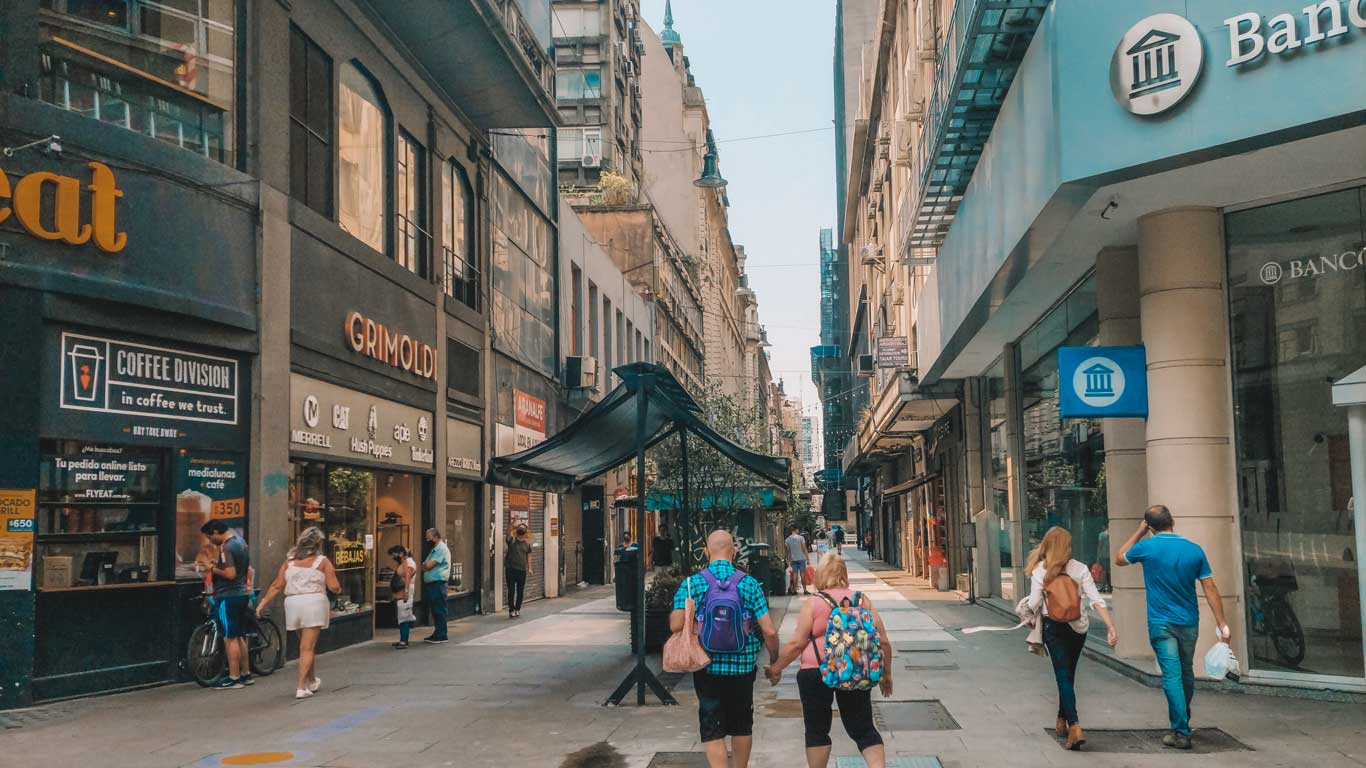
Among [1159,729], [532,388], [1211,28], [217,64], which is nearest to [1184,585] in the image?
[1159,729]

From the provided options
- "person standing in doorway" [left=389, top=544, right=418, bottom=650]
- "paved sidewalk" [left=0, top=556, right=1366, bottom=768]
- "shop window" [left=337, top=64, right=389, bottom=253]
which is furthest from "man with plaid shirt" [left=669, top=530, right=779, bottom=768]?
"shop window" [left=337, top=64, right=389, bottom=253]

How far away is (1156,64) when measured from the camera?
33.5 feet

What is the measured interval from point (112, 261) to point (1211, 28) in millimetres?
10468

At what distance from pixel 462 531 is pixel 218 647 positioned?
385 inches

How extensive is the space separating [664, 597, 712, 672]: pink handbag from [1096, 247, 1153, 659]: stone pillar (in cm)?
757

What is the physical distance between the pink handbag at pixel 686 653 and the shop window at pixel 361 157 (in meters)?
11.6

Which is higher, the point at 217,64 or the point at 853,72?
the point at 853,72

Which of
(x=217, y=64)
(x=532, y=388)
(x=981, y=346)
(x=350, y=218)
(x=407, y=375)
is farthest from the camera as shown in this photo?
(x=532, y=388)

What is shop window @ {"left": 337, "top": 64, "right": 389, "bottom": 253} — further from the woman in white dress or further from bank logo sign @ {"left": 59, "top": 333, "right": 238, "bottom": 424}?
the woman in white dress

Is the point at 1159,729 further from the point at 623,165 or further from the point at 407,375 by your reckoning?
the point at 623,165

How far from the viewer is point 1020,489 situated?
2052 centimetres

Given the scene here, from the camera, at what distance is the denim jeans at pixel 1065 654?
8.98 meters

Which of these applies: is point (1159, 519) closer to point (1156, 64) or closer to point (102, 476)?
point (1156, 64)

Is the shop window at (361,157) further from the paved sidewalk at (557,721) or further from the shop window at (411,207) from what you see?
the paved sidewalk at (557,721)
